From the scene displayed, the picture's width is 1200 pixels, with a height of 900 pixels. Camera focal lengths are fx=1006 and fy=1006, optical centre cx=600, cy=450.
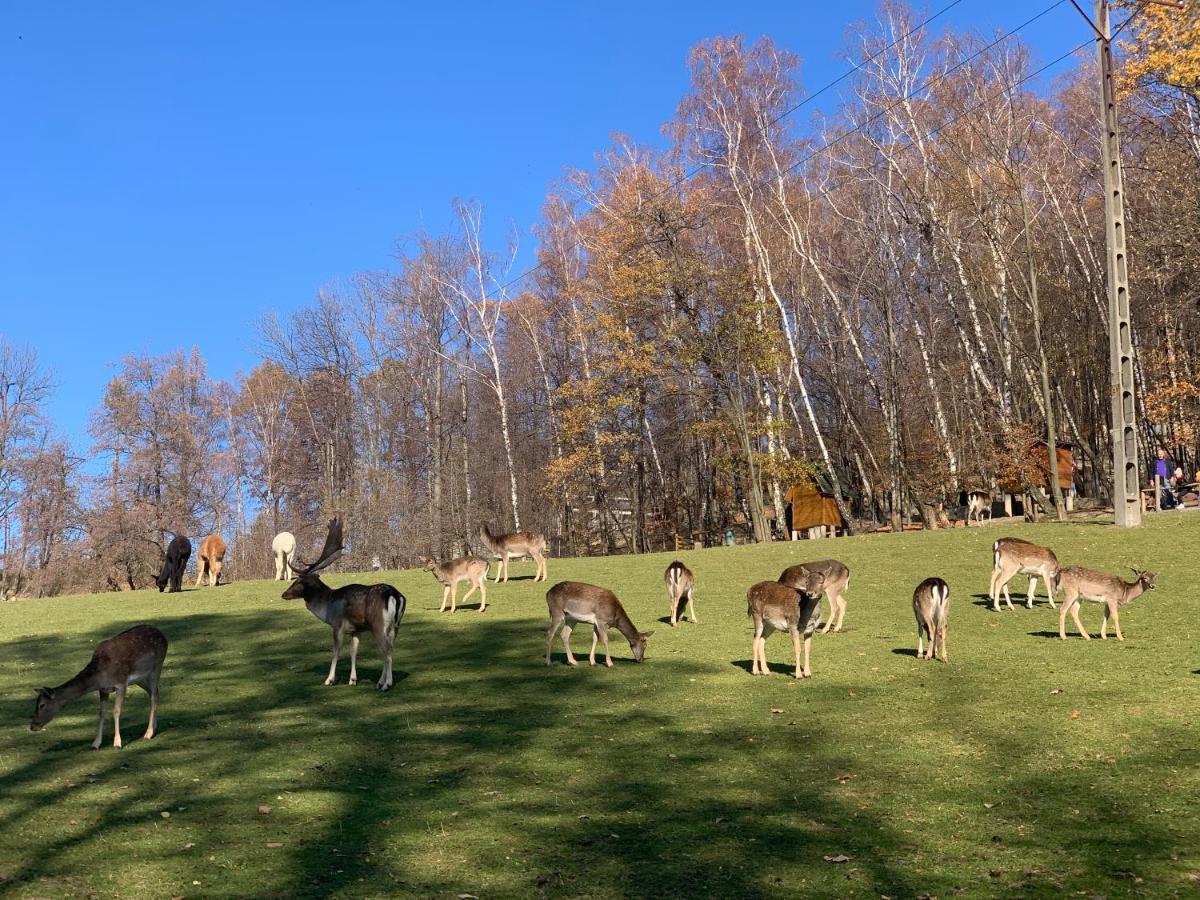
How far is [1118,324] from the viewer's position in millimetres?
26797

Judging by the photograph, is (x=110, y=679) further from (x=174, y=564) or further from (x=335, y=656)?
(x=174, y=564)

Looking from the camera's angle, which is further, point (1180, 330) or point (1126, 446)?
point (1180, 330)

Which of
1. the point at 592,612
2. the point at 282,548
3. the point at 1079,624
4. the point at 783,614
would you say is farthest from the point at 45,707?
the point at 282,548

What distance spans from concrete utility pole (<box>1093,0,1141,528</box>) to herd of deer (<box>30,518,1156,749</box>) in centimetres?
906

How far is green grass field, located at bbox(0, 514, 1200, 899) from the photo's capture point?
6.86 meters

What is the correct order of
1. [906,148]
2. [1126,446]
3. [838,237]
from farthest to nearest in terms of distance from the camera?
[838,237]
[906,148]
[1126,446]

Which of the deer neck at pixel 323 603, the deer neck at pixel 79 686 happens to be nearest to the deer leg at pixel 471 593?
the deer neck at pixel 323 603

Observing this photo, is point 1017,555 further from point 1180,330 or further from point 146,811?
point 1180,330

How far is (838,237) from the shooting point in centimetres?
5412

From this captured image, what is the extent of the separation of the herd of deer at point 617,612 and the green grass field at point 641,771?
0.44 m

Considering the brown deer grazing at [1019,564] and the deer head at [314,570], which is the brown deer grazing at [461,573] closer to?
the deer head at [314,570]

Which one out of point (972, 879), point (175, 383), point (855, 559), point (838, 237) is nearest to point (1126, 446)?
point (855, 559)

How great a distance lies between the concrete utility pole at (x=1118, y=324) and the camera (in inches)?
1041

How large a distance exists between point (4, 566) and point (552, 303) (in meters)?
34.5
